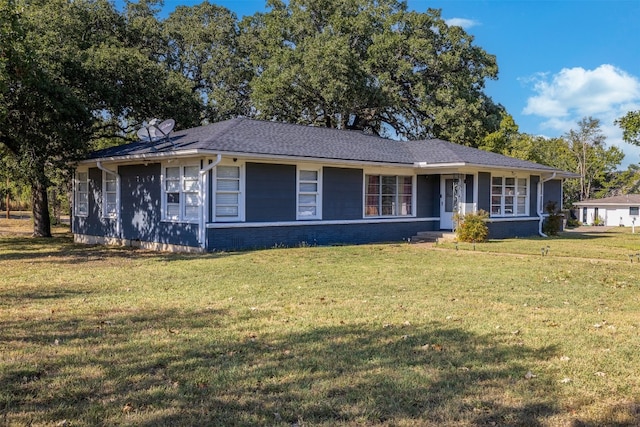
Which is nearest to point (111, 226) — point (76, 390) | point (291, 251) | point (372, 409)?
point (291, 251)

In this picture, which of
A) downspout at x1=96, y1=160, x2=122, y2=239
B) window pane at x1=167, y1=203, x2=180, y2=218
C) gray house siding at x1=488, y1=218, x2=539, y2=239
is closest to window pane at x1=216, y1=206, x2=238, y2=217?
window pane at x1=167, y1=203, x2=180, y2=218

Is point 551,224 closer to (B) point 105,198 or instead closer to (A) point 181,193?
(A) point 181,193

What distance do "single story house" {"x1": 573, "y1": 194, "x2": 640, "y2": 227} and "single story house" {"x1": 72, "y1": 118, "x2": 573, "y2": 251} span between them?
102 ft

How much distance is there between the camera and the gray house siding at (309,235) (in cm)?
1468

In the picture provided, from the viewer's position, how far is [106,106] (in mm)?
20703

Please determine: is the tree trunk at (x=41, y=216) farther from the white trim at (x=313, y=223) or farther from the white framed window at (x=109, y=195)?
the white trim at (x=313, y=223)

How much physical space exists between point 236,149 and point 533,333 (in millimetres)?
10178

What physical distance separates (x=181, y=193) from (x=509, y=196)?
1260 cm

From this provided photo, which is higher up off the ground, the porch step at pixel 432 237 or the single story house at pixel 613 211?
the single story house at pixel 613 211

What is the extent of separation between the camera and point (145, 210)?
16.4m

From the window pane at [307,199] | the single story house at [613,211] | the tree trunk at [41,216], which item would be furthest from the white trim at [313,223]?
the single story house at [613,211]

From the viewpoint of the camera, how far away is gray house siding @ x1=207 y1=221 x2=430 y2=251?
14680mm

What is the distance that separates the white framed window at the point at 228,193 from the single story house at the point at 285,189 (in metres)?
0.03

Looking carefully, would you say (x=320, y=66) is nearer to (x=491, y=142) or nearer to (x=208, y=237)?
(x=491, y=142)
